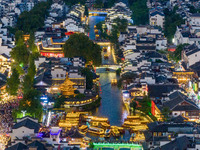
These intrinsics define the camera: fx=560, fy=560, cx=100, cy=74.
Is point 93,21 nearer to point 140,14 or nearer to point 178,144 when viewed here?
point 140,14

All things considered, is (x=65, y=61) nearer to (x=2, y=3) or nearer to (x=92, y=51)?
(x=92, y=51)

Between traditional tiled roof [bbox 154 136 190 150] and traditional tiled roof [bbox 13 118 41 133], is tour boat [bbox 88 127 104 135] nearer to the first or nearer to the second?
traditional tiled roof [bbox 13 118 41 133]

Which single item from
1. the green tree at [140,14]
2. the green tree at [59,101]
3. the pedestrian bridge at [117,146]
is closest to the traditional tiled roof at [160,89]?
the green tree at [59,101]

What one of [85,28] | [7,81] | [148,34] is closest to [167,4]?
[85,28]

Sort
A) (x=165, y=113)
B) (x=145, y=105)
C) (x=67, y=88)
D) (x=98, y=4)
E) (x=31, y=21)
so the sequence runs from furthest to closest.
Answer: (x=98, y=4)
(x=31, y=21)
(x=67, y=88)
(x=145, y=105)
(x=165, y=113)

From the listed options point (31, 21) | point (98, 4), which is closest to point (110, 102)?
point (31, 21)

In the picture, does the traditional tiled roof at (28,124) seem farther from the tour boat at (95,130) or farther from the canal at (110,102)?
the canal at (110,102)

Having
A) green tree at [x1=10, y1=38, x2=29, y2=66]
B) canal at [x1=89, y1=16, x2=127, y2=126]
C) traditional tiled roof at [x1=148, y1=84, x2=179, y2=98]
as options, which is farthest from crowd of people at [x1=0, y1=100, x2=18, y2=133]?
green tree at [x1=10, y1=38, x2=29, y2=66]
